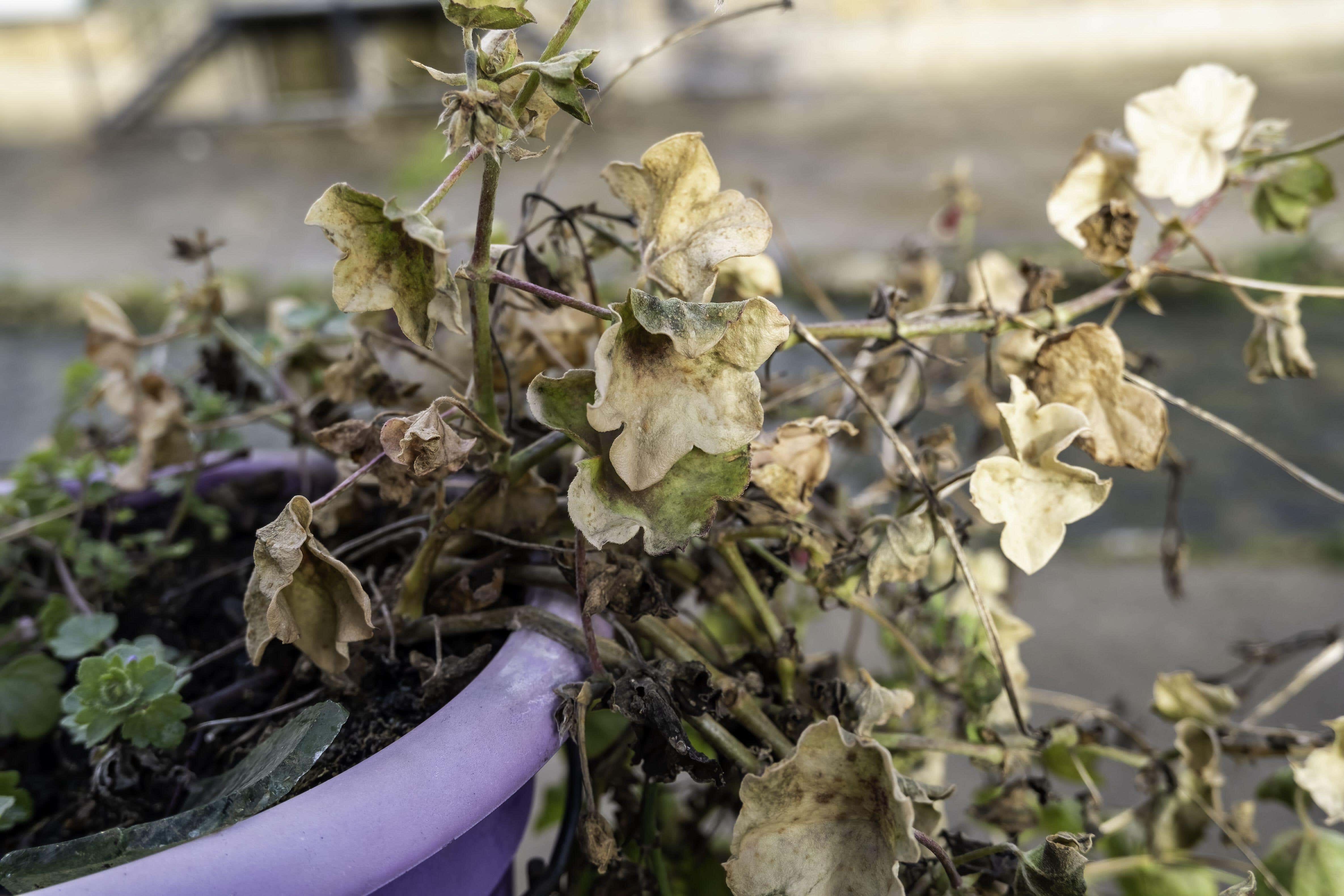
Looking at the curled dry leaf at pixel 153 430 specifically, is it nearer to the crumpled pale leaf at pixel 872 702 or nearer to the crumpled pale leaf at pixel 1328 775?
the crumpled pale leaf at pixel 872 702

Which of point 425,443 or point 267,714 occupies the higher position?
point 425,443

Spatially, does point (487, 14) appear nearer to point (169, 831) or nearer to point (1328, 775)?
point (169, 831)

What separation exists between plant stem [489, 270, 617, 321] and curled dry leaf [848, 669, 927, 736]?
0.22m

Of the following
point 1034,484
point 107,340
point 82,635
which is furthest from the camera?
point 107,340

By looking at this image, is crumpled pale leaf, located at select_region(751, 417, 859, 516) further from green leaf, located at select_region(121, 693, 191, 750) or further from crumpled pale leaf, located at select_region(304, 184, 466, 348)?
green leaf, located at select_region(121, 693, 191, 750)

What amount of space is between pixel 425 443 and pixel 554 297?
0.25ft

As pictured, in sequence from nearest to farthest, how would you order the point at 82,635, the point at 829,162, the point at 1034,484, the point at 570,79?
1. the point at 570,79
2. the point at 1034,484
3. the point at 82,635
4. the point at 829,162

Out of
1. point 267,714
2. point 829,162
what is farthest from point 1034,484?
point 829,162

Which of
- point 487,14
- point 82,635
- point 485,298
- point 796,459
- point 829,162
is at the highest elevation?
point 487,14

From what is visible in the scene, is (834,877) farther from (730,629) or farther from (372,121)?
(372,121)

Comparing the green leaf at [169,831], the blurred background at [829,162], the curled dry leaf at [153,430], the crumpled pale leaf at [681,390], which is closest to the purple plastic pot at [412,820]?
the green leaf at [169,831]

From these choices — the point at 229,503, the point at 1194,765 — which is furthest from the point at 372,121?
the point at 1194,765

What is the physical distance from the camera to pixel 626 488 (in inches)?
15.3

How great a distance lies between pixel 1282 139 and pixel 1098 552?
1.14 m
